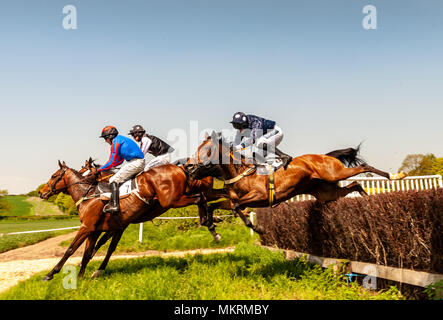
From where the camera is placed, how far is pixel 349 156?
21.8 feet

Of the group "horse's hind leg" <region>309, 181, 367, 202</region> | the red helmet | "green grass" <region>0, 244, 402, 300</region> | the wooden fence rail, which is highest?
the red helmet

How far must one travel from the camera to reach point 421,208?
3.97 m

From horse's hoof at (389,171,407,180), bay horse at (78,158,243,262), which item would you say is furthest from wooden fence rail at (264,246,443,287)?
bay horse at (78,158,243,262)

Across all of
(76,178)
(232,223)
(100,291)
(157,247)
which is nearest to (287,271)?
(100,291)

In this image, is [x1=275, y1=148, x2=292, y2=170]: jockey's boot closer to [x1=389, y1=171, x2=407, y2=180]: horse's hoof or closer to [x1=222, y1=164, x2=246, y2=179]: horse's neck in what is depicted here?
[x1=222, y1=164, x2=246, y2=179]: horse's neck

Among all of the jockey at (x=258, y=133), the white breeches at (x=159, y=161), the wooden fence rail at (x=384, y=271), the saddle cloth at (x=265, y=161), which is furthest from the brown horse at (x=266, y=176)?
the white breeches at (x=159, y=161)

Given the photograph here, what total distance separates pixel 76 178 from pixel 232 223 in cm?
889

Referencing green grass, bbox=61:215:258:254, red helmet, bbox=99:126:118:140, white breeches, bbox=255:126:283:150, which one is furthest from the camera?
green grass, bbox=61:215:258:254

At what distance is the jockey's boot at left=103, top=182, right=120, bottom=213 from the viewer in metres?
5.89

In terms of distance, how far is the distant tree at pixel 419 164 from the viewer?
148 feet

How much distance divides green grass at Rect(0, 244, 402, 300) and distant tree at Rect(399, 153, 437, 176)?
45.3 m

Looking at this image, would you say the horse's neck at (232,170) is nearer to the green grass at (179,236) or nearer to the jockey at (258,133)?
the jockey at (258,133)

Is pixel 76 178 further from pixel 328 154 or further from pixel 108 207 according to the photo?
pixel 328 154

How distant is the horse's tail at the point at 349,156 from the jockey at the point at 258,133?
125 centimetres
